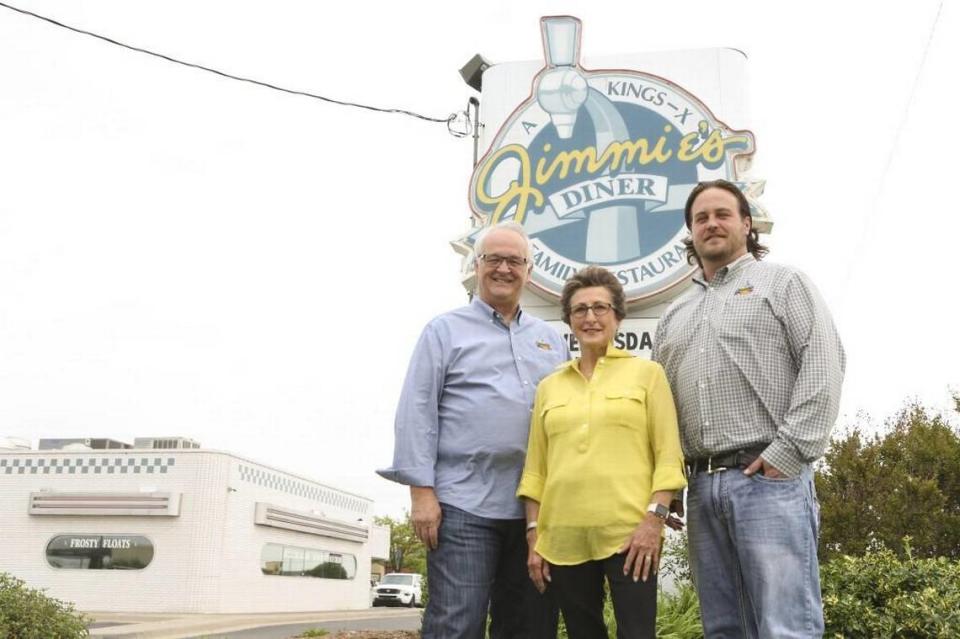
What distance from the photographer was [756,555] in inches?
113

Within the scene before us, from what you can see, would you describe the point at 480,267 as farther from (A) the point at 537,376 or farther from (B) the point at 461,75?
(B) the point at 461,75

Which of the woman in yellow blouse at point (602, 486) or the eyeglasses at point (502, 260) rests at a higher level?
the eyeglasses at point (502, 260)

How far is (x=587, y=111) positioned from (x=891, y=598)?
6.48 m

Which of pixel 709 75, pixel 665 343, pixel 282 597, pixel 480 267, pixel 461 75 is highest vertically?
pixel 461 75

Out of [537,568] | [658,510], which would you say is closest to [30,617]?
[537,568]

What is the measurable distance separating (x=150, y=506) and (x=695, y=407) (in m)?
22.7

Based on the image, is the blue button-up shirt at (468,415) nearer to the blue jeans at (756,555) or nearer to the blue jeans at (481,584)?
the blue jeans at (481,584)

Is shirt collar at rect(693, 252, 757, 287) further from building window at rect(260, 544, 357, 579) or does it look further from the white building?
building window at rect(260, 544, 357, 579)

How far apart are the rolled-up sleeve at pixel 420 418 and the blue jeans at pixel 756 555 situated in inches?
38.8

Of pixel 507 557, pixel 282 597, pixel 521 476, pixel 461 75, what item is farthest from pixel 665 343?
pixel 282 597

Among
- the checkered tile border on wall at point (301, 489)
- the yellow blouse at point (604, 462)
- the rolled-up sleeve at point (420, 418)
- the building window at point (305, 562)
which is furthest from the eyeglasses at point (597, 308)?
the building window at point (305, 562)

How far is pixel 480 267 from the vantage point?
3.57 meters

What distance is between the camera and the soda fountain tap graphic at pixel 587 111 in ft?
31.4

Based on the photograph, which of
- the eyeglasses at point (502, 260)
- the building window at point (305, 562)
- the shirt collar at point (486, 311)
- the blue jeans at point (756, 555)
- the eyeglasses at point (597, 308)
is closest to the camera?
the blue jeans at point (756, 555)
